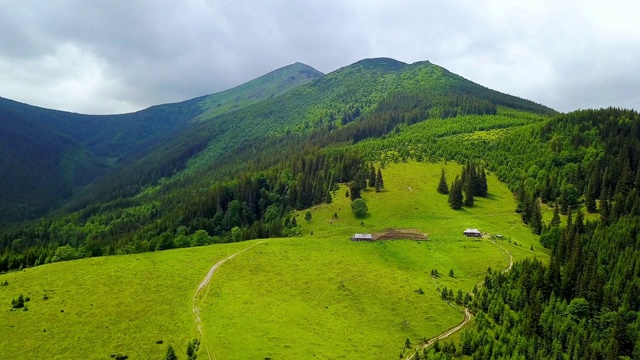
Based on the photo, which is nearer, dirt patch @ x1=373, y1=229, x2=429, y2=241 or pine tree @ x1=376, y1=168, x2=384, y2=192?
dirt patch @ x1=373, y1=229, x2=429, y2=241

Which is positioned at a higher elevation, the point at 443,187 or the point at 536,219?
the point at 443,187

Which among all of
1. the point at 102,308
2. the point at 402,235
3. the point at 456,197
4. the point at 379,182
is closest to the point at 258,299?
the point at 102,308

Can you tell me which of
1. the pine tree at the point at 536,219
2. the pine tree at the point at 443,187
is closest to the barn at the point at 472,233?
the pine tree at the point at 536,219

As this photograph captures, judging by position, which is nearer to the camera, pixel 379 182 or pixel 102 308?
pixel 102 308

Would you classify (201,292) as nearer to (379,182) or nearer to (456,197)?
(379,182)

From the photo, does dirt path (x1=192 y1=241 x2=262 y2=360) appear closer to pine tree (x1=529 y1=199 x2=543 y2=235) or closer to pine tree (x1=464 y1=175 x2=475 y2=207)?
pine tree (x1=464 y1=175 x2=475 y2=207)

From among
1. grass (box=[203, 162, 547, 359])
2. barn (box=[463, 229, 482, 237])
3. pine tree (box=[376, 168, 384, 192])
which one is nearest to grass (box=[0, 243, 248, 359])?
grass (box=[203, 162, 547, 359])
